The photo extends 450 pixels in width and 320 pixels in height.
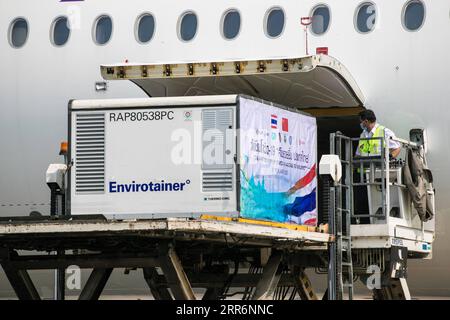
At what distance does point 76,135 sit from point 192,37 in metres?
4.75

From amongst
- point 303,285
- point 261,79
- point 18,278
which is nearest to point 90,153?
point 18,278

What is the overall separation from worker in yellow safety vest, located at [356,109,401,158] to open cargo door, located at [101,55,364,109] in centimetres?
58

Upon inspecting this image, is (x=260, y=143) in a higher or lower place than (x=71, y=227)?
higher

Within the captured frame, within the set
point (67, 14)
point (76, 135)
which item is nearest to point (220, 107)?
point (76, 135)

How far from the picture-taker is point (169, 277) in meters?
12.9

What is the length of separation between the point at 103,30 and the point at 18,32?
4.86ft

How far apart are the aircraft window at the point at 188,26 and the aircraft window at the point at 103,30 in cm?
112

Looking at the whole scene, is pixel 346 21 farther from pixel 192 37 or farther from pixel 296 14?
pixel 192 37

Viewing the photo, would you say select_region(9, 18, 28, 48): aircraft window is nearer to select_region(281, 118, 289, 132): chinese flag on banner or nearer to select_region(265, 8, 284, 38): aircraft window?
select_region(265, 8, 284, 38): aircraft window

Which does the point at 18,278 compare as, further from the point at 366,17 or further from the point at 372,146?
the point at 366,17

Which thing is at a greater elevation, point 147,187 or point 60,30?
point 60,30

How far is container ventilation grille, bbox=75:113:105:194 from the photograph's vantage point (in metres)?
13.4

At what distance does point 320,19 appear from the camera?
1734 centimetres

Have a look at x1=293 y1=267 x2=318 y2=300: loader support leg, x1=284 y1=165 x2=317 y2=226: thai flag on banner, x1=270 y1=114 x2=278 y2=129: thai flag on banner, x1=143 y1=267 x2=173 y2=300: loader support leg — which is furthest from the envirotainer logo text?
x1=293 y1=267 x2=318 y2=300: loader support leg
